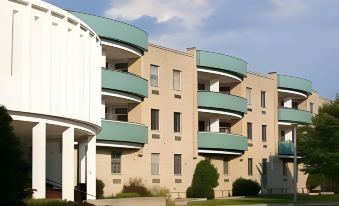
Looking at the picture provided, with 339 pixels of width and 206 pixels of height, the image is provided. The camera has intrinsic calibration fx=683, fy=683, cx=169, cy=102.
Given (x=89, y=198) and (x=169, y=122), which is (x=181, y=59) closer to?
(x=169, y=122)

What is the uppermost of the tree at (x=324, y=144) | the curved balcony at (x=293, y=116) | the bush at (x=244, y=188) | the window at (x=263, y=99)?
the window at (x=263, y=99)

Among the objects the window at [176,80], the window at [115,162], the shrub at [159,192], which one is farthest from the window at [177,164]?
the window at [115,162]

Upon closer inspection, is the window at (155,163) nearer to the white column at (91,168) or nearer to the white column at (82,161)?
the white column at (82,161)

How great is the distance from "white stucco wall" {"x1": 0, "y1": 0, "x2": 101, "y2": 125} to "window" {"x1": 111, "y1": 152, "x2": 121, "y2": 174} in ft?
47.6

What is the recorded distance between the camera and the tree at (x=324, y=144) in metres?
46.2

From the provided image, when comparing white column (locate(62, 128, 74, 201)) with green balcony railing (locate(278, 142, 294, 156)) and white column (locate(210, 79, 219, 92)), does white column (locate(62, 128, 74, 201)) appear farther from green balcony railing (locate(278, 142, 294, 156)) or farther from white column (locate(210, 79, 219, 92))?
green balcony railing (locate(278, 142, 294, 156))

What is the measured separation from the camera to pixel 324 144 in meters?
47.6

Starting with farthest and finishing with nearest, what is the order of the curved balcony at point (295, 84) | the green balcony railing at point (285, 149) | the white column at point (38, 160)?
1. the curved balcony at point (295, 84)
2. the green balcony railing at point (285, 149)
3. the white column at point (38, 160)

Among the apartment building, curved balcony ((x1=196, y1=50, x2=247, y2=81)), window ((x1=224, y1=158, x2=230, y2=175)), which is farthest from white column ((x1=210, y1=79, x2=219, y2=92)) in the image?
window ((x1=224, y1=158, x2=230, y2=175))

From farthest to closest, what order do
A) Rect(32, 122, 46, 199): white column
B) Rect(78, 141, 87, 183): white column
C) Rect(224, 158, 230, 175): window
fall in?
Rect(224, 158, 230, 175): window, Rect(78, 141, 87, 183): white column, Rect(32, 122, 46, 199): white column

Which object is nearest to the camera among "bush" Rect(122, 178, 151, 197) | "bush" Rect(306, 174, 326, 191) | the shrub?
"bush" Rect(122, 178, 151, 197)

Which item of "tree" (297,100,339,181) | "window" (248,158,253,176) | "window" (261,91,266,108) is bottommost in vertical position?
"window" (248,158,253,176)

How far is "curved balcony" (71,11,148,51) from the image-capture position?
40.8 meters

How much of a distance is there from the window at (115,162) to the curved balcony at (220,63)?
39.3ft
